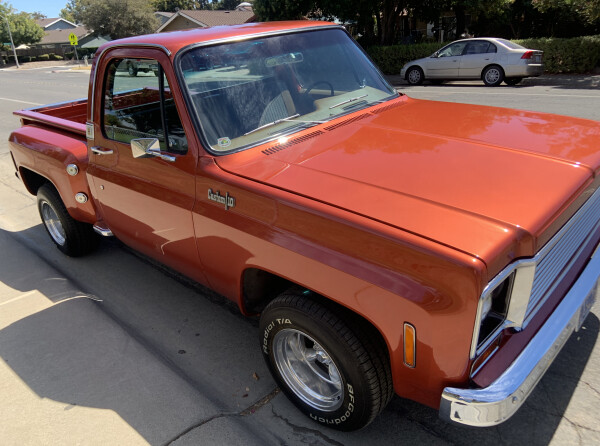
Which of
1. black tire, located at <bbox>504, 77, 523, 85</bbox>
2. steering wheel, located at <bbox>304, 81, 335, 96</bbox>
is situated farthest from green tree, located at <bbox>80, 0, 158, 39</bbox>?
steering wheel, located at <bbox>304, 81, 335, 96</bbox>

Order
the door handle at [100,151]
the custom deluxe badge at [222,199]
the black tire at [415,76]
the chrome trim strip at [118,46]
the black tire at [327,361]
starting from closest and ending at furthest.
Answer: the black tire at [327,361]
the custom deluxe badge at [222,199]
the chrome trim strip at [118,46]
the door handle at [100,151]
the black tire at [415,76]

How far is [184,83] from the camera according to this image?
9.20 ft

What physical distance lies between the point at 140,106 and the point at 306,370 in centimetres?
222

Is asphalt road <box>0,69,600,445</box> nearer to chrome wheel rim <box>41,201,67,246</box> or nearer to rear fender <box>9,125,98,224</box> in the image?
chrome wheel rim <box>41,201,67,246</box>

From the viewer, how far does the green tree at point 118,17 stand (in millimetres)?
51219

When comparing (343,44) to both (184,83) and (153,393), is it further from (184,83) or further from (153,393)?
(153,393)

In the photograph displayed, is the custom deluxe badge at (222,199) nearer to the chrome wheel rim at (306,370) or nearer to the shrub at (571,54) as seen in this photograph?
the chrome wheel rim at (306,370)

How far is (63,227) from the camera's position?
4.50m

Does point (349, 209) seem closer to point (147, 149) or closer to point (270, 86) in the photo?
point (270, 86)

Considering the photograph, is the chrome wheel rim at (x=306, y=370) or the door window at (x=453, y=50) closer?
the chrome wheel rim at (x=306, y=370)

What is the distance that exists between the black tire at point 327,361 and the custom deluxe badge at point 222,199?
56cm

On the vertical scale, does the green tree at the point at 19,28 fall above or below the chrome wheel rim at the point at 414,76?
above

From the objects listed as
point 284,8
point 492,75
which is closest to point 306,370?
point 492,75

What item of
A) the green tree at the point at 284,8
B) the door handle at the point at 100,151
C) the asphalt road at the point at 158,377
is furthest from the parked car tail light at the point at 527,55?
the door handle at the point at 100,151
